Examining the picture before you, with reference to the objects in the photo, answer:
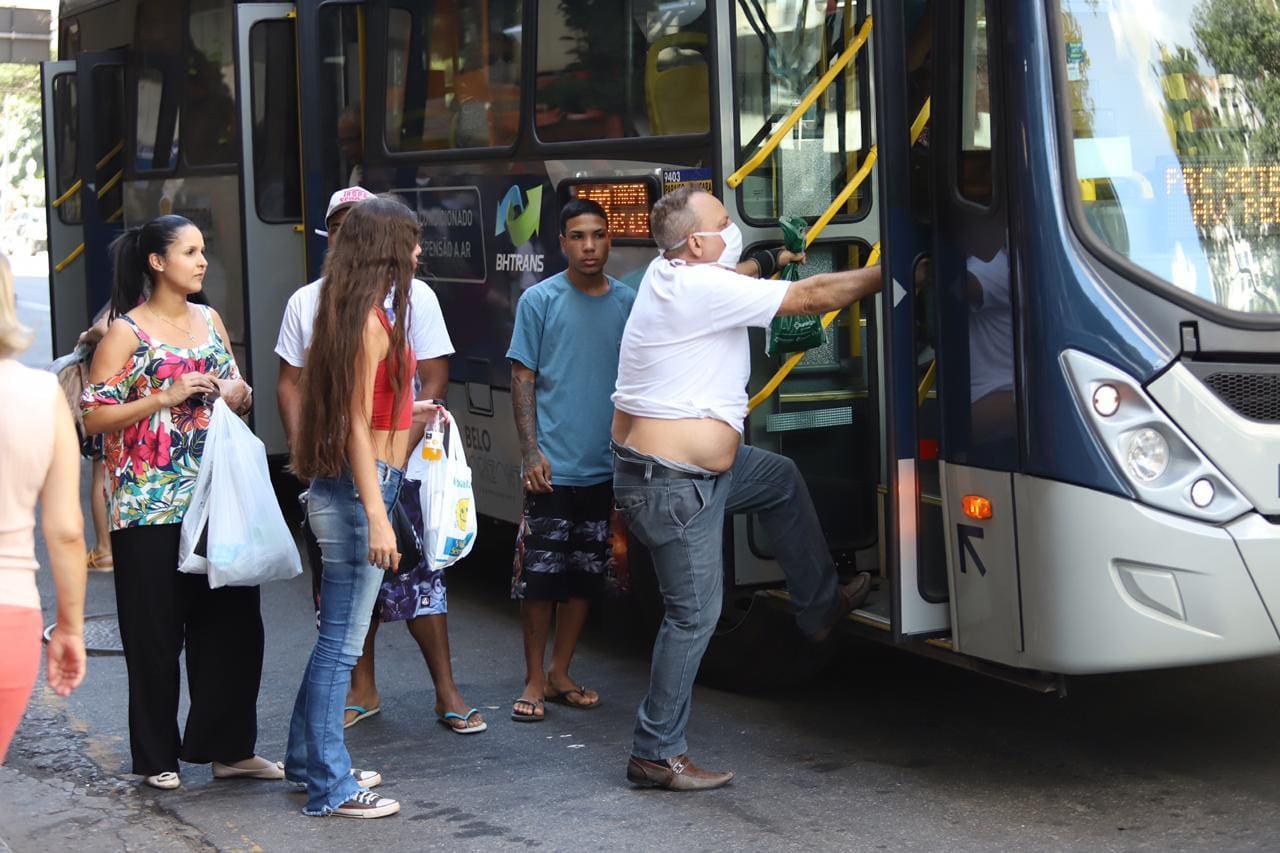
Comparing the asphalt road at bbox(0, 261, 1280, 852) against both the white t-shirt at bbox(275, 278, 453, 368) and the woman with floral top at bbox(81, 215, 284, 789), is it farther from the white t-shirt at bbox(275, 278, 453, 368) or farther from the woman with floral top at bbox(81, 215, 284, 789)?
the white t-shirt at bbox(275, 278, 453, 368)

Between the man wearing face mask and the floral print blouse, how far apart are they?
1.26m

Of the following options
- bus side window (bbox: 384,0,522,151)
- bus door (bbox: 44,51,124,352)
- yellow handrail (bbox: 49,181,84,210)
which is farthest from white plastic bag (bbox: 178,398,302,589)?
yellow handrail (bbox: 49,181,84,210)

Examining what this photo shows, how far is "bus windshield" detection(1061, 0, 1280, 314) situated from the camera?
15.8ft

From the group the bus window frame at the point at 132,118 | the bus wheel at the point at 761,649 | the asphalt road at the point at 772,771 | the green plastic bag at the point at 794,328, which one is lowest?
the asphalt road at the point at 772,771

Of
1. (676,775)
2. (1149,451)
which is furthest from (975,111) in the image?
(676,775)

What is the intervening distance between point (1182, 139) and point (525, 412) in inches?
93.8

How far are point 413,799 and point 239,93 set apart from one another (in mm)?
4726

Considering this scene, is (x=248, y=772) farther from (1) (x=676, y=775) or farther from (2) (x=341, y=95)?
(2) (x=341, y=95)

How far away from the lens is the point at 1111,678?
662cm

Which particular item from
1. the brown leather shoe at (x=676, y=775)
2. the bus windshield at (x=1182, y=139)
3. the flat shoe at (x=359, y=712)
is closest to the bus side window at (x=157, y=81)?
the flat shoe at (x=359, y=712)

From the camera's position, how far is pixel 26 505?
3785 millimetres

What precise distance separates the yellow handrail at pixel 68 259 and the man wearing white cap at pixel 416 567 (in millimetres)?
6447

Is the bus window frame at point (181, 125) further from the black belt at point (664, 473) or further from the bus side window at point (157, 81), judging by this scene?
the black belt at point (664, 473)

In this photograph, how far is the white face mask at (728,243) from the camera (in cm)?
530
